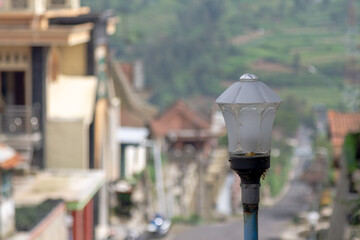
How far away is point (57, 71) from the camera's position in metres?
40.6

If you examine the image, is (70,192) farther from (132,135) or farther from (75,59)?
(132,135)

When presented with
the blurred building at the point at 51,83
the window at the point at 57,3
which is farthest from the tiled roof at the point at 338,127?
the window at the point at 57,3

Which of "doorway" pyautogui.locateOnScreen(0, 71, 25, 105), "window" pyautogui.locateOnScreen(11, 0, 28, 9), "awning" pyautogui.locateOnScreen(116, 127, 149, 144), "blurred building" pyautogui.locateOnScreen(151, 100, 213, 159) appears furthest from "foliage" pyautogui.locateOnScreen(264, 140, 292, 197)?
"window" pyautogui.locateOnScreen(11, 0, 28, 9)

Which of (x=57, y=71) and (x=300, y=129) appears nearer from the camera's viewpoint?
(x=57, y=71)

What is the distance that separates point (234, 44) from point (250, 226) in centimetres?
16092

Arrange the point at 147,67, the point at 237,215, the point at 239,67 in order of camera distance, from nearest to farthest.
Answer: the point at 237,215
the point at 239,67
the point at 147,67

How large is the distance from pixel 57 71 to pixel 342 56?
354 ft

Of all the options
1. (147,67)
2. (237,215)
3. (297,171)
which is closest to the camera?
(237,215)

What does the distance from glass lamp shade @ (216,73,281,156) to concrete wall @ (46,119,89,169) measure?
29897mm

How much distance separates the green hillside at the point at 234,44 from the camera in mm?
145000

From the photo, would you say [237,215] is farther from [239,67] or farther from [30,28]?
[239,67]

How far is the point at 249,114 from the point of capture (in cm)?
852

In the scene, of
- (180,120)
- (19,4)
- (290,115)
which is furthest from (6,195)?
(290,115)

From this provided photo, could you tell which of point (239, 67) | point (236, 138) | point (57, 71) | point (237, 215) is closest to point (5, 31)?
point (57, 71)
